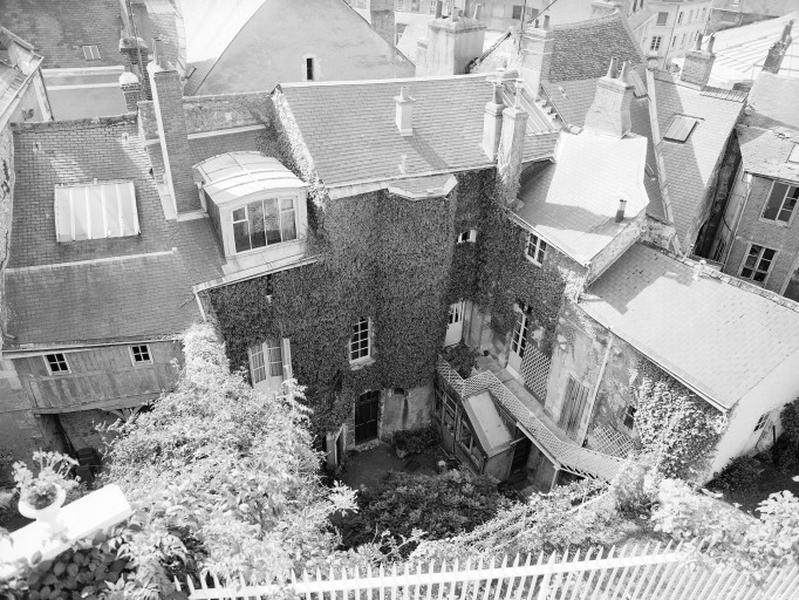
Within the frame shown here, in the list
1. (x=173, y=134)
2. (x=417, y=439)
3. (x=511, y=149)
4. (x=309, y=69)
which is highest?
(x=173, y=134)

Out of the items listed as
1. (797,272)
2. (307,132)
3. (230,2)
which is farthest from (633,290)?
(230,2)

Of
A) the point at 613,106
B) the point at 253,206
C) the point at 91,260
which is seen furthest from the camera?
the point at 613,106

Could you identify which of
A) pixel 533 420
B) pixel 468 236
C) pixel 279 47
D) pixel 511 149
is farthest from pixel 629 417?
pixel 279 47

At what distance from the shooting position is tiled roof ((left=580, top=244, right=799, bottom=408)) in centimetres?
1692

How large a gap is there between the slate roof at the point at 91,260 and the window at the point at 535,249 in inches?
434

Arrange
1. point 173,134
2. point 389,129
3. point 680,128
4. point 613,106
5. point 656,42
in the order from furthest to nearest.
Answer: point 656,42, point 680,128, point 613,106, point 389,129, point 173,134

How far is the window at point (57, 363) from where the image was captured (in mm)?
17078

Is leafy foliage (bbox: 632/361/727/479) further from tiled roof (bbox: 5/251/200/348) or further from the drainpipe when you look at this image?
tiled roof (bbox: 5/251/200/348)

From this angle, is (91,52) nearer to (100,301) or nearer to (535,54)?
(100,301)

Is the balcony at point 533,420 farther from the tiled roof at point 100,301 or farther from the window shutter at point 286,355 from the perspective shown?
the tiled roof at point 100,301

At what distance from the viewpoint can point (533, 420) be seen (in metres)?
23.5

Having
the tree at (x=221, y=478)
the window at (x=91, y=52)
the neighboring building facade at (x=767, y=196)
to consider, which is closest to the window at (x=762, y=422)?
the tree at (x=221, y=478)

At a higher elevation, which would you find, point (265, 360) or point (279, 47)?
point (279, 47)

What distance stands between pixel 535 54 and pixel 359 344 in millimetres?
15099
